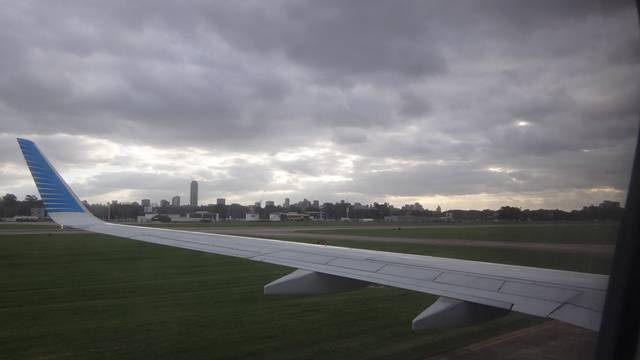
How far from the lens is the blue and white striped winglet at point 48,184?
8.38 meters

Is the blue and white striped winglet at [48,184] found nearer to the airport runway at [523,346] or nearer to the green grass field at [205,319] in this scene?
the green grass field at [205,319]

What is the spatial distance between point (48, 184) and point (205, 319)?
3.55 metres

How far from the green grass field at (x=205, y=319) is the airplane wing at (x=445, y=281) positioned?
248 millimetres

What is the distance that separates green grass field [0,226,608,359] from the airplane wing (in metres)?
0.25

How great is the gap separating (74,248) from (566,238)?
73.9ft

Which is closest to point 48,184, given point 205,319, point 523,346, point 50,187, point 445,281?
point 50,187

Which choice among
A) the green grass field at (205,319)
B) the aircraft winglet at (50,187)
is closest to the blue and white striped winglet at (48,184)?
the aircraft winglet at (50,187)

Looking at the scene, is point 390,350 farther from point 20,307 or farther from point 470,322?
point 20,307

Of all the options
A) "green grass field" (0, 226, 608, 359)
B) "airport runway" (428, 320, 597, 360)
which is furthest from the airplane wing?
"airport runway" (428, 320, 597, 360)

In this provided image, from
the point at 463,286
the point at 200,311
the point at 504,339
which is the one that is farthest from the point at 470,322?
the point at 200,311

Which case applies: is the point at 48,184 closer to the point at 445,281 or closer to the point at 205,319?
the point at 205,319

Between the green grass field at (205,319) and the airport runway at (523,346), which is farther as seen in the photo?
the green grass field at (205,319)

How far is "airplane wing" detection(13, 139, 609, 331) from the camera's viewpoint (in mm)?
3303

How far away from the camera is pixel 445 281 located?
4.28 m
